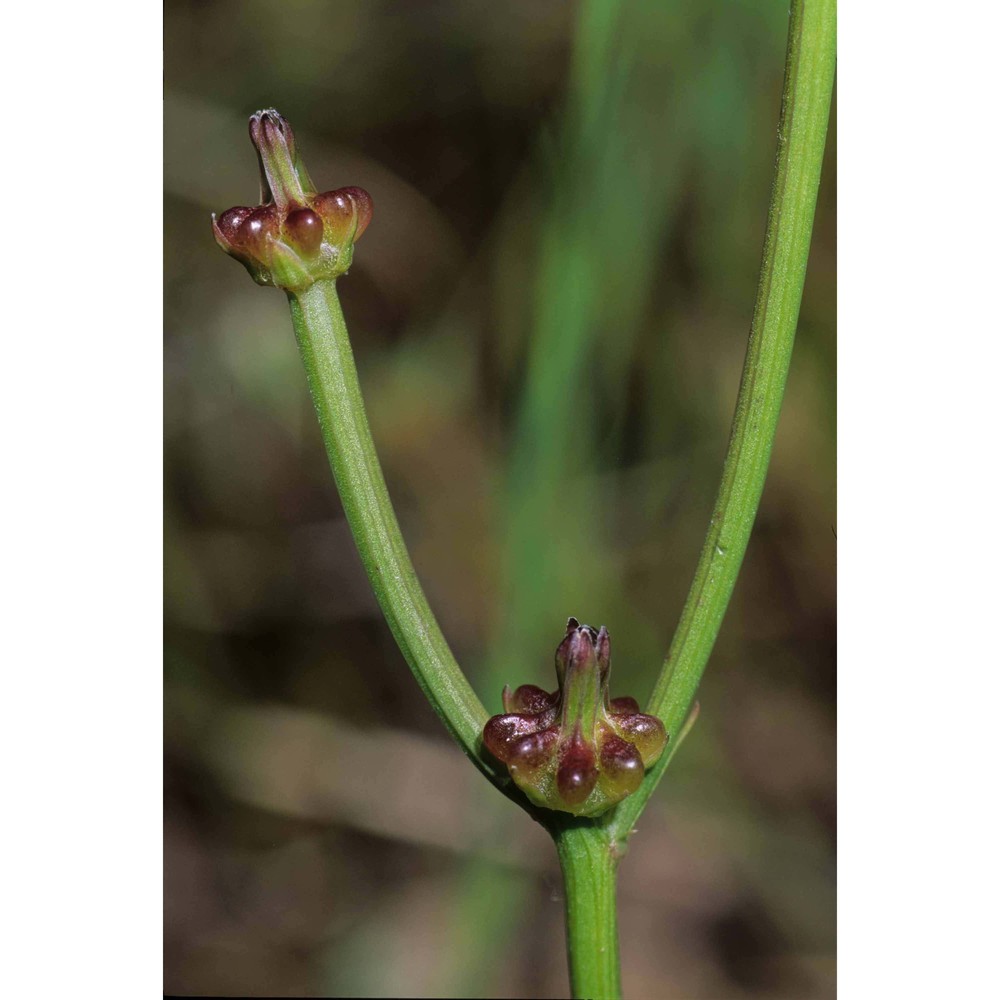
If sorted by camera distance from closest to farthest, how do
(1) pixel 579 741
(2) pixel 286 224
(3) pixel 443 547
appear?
(1) pixel 579 741 → (2) pixel 286 224 → (3) pixel 443 547

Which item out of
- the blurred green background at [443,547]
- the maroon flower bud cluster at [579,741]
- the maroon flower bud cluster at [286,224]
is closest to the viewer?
the maroon flower bud cluster at [579,741]

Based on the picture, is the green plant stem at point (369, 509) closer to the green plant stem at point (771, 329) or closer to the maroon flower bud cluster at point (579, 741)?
the maroon flower bud cluster at point (579, 741)

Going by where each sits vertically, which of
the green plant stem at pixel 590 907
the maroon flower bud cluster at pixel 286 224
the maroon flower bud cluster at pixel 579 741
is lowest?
the green plant stem at pixel 590 907

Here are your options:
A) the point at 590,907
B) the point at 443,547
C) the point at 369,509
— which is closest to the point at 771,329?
the point at 369,509

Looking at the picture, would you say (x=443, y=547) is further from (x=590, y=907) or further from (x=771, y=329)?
(x=771, y=329)

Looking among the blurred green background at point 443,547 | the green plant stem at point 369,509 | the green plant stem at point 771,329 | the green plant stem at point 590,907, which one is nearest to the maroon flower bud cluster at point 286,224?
the green plant stem at point 369,509

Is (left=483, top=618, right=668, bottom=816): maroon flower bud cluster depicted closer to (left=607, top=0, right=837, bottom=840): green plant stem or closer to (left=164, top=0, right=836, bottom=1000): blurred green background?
(left=607, top=0, right=837, bottom=840): green plant stem

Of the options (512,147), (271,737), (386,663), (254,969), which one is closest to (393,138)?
(512,147)
